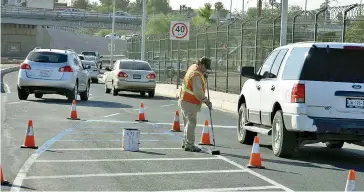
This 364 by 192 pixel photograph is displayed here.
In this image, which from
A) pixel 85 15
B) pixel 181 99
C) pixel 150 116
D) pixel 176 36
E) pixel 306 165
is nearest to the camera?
pixel 306 165

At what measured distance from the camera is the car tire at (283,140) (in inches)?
517

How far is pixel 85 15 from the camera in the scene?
375ft

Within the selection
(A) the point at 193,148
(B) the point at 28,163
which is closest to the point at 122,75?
(A) the point at 193,148

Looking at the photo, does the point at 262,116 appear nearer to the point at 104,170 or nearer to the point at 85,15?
the point at 104,170

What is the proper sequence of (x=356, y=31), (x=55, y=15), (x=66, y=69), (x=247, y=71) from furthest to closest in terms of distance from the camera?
(x=55, y=15)
(x=66, y=69)
(x=356, y=31)
(x=247, y=71)

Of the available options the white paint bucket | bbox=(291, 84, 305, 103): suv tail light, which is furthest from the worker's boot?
bbox=(291, 84, 305, 103): suv tail light

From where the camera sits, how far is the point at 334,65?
512 inches

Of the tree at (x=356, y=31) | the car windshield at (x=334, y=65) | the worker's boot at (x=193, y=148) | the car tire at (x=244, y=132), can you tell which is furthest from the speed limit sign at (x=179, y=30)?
the car windshield at (x=334, y=65)

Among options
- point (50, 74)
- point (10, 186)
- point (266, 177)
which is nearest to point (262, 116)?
point (266, 177)

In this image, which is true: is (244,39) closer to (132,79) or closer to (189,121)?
(132,79)

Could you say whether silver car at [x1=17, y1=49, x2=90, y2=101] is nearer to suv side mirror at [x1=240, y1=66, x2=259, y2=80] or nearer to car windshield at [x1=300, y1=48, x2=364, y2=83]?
suv side mirror at [x1=240, y1=66, x2=259, y2=80]

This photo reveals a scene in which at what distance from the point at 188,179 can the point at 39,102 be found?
15.4 m

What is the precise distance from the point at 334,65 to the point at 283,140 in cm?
150

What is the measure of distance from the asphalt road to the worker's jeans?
0.24 meters
